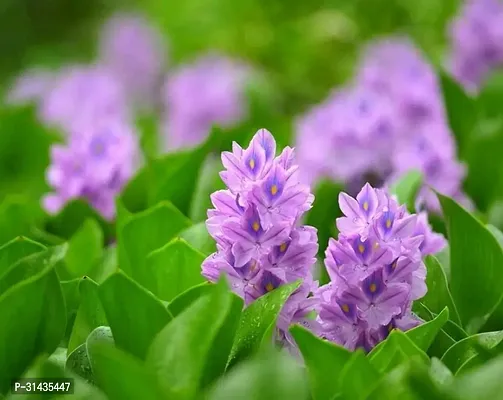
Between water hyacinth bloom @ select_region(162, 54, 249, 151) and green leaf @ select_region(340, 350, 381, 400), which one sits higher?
green leaf @ select_region(340, 350, 381, 400)

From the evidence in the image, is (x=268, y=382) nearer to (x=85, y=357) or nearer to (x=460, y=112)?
(x=85, y=357)

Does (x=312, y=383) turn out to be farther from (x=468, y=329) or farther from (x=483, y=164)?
(x=483, y=164)

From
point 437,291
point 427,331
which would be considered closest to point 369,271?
point 427,331

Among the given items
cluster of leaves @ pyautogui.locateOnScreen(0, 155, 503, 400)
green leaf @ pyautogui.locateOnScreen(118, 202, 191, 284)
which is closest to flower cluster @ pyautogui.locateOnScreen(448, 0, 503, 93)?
cluster of leaves @ pyautogui.locateOnScreen(0, 155, 503, 400)

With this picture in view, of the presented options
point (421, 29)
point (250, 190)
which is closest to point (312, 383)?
point (250, 190)

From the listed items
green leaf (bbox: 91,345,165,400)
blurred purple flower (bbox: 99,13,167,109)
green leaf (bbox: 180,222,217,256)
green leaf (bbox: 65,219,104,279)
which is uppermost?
green leaf (bbox: 91,345,165,400)

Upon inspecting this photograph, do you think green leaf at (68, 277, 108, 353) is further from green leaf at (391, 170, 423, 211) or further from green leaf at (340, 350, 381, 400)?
green leaf at (391, 170, 423, 211)

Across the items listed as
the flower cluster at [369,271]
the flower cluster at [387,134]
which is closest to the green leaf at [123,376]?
the flower cluster at [369,271]
